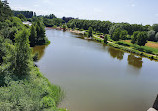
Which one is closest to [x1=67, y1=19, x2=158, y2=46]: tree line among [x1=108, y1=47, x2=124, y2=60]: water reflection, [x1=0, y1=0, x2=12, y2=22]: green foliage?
[x1=108, y1=47, x2=124, y2=60]: water reflection

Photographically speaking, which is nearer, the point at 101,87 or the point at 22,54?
the point at 22,54

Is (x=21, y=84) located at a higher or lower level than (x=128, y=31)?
lower

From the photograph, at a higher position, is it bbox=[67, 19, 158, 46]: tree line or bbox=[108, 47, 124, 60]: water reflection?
bbox=[67, 19, 158, 46]: tree line

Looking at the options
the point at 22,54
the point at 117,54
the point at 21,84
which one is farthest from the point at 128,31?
the point at 21,84

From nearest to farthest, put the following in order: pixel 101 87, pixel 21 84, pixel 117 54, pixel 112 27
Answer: pixel 21 84
pixel 101 87
pixel 117 54
pixel 112 27

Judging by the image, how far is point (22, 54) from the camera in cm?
1166

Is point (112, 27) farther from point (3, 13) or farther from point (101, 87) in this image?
point (101, 87)

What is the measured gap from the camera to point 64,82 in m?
16.8

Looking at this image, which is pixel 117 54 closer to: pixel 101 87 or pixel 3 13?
pixel 101 87

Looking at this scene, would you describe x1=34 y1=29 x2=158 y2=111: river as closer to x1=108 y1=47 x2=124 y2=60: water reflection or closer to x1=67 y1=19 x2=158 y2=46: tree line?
x1=108 y1=47 x2=124 y2=60: water reflection

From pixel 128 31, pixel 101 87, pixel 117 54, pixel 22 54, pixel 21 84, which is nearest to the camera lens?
pixel 21 84

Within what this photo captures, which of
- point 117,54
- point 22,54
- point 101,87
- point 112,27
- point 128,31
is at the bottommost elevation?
point 101,87

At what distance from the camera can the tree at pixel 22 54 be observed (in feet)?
37.6

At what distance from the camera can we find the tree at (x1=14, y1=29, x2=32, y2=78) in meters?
11.5
